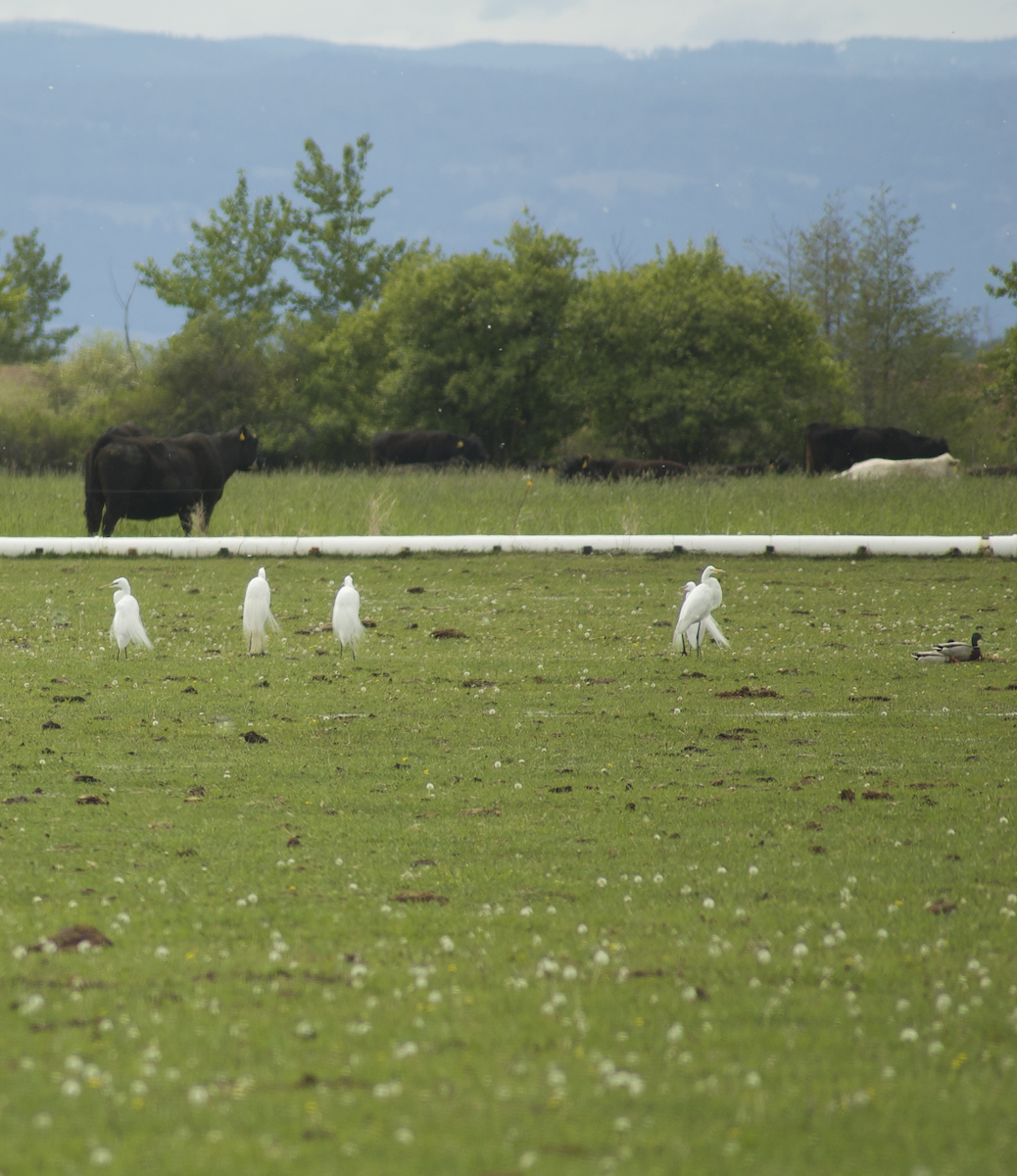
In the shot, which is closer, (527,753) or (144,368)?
(527,753)

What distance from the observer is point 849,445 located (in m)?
53.4

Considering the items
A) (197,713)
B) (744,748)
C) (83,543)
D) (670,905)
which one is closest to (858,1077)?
(670,905)

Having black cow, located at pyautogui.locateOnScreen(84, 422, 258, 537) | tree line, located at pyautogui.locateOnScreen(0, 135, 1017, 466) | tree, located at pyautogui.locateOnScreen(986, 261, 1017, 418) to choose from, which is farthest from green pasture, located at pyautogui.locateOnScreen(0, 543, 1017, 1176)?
tree line, located at pyautogui.locateOnScreen(0, 135, 1017, 466)

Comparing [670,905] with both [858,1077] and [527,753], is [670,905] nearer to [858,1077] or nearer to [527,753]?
[858,1077]

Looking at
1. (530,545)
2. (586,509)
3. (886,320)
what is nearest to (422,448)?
(586,509)

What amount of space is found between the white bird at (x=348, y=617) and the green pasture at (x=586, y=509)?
44.7 ft

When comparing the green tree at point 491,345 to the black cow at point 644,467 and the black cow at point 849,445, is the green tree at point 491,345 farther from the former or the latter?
the black cow at point 644,467

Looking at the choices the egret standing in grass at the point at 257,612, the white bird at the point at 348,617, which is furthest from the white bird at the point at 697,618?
the egret standing in grass at the point at 257,612

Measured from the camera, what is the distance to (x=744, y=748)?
1071 centimetres

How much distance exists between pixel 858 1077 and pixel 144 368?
74503 mm

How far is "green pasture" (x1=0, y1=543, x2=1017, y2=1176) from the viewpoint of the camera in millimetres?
4348

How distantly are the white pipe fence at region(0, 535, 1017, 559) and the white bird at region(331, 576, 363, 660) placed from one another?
11.9m

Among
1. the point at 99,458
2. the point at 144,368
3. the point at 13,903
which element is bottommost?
the point at 13,903

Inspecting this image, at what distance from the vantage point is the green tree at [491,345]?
66.9 meters
